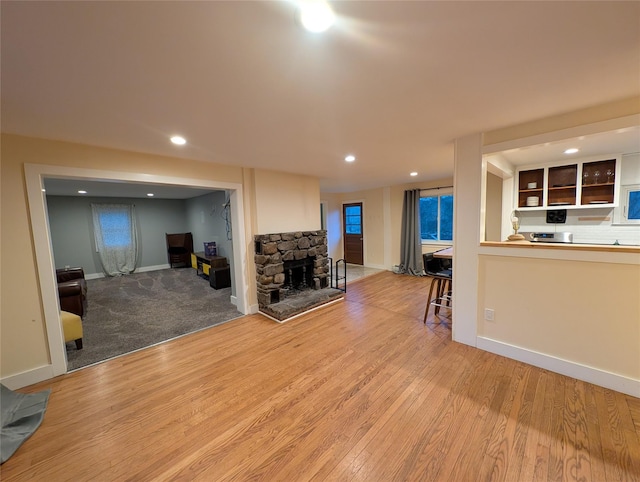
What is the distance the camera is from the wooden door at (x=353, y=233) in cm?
724

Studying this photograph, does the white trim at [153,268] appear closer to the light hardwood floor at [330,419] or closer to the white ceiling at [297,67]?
the light hardwood floor at [330,419]

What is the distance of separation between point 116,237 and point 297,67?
791 centimetres

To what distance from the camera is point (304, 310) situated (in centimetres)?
375

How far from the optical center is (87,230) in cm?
652

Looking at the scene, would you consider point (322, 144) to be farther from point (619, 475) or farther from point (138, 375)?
point (619, 475)

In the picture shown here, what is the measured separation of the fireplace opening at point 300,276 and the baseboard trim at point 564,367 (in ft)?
9.14

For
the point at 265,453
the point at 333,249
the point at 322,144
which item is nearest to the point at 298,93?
the point at 322,144

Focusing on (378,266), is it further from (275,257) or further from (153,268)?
(153,268)

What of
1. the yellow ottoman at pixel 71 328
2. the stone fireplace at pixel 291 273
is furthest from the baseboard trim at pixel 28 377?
the stone fireplace at pixel 291 273

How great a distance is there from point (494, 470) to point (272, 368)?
1769 mm

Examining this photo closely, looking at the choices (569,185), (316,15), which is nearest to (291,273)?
(316,15)

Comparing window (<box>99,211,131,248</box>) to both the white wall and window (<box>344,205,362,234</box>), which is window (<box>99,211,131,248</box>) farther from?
window (<box>344,205,362,234</box>)

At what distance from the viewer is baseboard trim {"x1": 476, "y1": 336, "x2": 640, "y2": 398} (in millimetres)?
1892

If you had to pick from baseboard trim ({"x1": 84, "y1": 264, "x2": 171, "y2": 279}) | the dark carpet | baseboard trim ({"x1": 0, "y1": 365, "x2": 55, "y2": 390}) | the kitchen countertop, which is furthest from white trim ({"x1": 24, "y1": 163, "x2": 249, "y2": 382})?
baseboard trim ({"x1": 84, "y1": 264, "x2": 171, "y2": 279})
